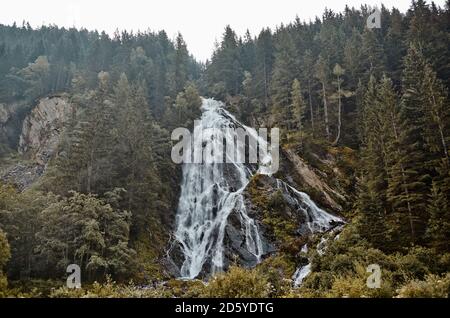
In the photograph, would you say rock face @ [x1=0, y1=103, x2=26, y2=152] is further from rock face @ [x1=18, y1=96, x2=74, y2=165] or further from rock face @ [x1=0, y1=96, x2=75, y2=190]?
rock face @ [x1=18, y1=96, x2=74, y2=165]

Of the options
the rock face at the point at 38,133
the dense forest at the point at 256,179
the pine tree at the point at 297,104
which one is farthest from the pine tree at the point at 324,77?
the rock face at the point at 38,133

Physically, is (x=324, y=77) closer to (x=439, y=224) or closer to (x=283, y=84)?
(x=283, y=84)

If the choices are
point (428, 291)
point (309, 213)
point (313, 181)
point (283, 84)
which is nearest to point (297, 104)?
point (283, 84)

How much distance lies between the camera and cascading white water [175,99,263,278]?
108ft

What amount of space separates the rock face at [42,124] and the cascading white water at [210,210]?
26.6 meters

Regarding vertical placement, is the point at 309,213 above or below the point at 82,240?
above

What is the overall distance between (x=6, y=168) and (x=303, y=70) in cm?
4894

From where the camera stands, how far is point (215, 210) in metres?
38.0

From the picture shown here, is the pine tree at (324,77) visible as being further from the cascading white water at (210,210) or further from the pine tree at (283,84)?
the cascading white water at (210,210)

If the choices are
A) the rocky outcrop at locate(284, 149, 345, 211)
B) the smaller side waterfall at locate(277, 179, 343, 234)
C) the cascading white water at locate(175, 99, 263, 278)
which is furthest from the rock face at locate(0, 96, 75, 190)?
the smaller side waterfall at locate(277, 179, 343, 234)

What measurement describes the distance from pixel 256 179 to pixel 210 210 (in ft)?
20.7
